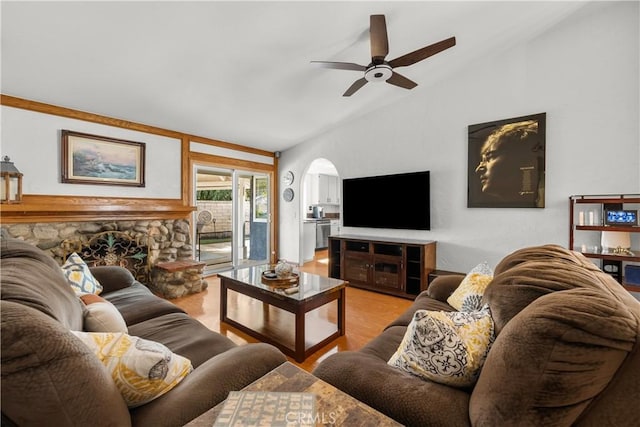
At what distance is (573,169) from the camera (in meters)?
3.04

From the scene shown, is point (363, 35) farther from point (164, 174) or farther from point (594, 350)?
point (164, 174)

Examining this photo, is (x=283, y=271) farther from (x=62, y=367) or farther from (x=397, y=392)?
(x=62, y=367)

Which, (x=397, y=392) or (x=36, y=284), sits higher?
(x=36, y=284)

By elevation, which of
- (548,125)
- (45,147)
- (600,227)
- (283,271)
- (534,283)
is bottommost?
(283,271)

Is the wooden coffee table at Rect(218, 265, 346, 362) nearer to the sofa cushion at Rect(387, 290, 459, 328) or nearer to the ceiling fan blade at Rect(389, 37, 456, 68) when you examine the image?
the sofa cushion at Rect(387, 290, 459, 328)

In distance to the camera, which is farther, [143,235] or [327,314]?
[143,235]

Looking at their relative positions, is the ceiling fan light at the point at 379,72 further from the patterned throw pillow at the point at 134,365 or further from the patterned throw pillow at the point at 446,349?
the patterned throw pillow at the point at 134,365

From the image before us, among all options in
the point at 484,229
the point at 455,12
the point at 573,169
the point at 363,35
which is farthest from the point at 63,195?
the point at 573,169

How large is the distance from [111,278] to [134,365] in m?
1.95

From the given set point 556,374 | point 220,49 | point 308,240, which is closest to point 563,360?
point 556,374

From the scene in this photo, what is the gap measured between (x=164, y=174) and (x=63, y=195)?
3.82 ft

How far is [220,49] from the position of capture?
2605 millimetres

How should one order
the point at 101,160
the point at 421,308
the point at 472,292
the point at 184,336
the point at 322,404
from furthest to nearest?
the point at 101,160, the point at 421,308, the point at 472,292, the point at 184,336, the point at 322,404

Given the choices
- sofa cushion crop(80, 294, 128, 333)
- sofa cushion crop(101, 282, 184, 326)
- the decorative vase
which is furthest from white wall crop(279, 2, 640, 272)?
sofa cushion crop(80, 294, 128, 333)
